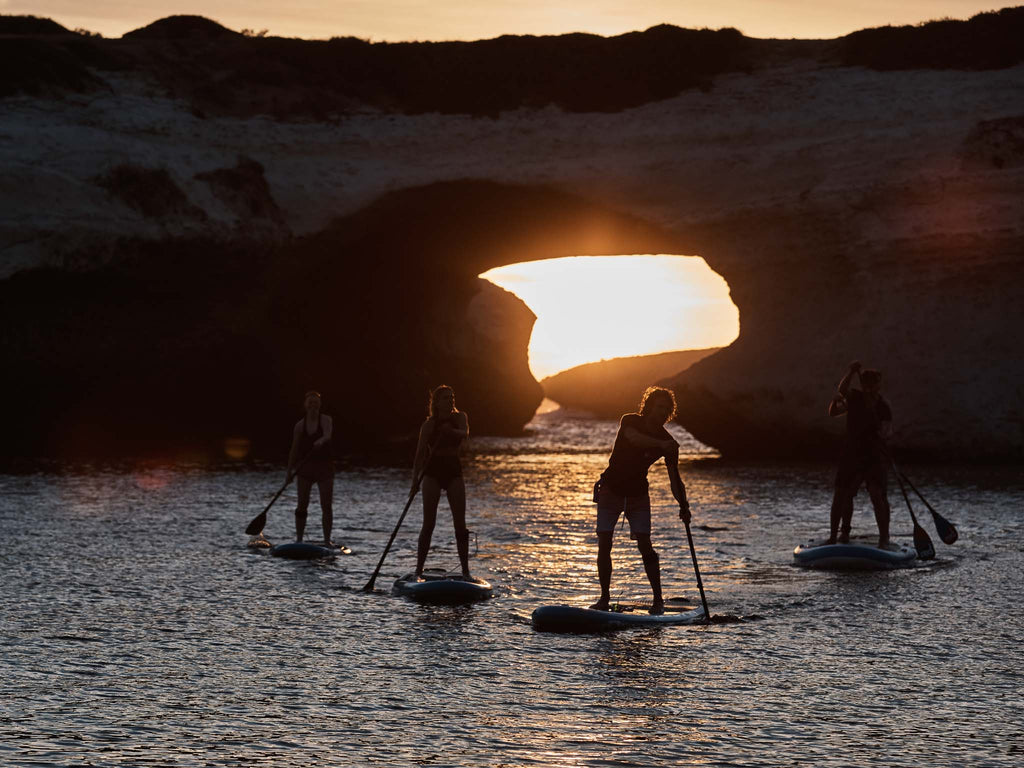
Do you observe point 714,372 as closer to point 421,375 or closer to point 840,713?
point 421,375

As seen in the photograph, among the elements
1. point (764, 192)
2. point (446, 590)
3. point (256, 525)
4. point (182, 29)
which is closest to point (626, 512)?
point (446, 590)

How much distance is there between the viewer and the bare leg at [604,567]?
9.79 meters

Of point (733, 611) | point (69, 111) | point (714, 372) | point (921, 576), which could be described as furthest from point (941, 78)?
point (733, 611)

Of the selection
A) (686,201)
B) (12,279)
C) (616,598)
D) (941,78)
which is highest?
(941,78)

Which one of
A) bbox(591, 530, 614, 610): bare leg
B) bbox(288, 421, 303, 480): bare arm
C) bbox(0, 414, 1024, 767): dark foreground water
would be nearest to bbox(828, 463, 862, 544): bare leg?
bbox(0, 414, 1024, 767): dark foreground water

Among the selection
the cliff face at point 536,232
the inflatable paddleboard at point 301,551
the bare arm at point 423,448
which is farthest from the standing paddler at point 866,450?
the cliff face at point 536,232

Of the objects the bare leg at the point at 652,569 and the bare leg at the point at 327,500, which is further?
the bare leg at the point at 327,500

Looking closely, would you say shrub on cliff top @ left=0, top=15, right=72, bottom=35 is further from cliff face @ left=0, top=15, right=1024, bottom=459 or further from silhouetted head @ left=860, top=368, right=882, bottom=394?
silhouetted head @ left=860, top=368, right=882, bottom=394

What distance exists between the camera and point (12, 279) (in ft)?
97.0

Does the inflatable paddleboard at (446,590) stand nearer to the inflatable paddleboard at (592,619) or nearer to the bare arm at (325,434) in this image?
the inflatable paddleboard at (592,619)

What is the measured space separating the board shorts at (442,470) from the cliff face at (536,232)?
18.8 meters

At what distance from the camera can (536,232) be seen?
3944 cm

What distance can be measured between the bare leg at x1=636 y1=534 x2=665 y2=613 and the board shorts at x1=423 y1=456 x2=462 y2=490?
7.05 feet

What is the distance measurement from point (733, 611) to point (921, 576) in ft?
8.93
